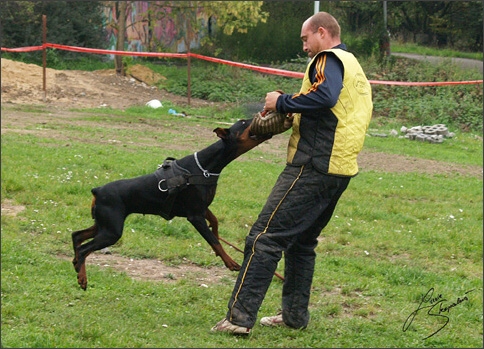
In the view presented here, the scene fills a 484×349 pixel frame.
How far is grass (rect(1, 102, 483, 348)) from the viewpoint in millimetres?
5559

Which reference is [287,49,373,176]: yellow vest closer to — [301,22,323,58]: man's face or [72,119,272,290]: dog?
[301,22,323,58]: man's face

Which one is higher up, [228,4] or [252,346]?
[228,4]

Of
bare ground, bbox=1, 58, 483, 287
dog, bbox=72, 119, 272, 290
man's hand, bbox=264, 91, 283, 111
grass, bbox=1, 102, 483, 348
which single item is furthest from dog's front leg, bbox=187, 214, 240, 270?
man's hand, bbox=264, 91, 283, 111

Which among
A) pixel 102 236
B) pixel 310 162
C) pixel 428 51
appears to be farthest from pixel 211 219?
pixel 428 51

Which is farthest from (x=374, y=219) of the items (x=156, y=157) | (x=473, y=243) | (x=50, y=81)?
(x=50, y=81)

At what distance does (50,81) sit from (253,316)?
1619 cm

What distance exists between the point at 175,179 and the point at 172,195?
13cm

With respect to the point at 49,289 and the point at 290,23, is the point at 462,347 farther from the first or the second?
the point at 290,23

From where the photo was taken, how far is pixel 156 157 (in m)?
12.4

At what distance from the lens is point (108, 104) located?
19.4 m

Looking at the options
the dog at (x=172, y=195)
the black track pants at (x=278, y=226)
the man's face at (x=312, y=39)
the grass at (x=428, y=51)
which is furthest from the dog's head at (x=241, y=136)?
the grass at (x=428, y=51)

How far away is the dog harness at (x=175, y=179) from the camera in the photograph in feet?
19.5

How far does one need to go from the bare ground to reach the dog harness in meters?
1.22

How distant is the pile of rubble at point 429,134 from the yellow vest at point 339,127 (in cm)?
1175
